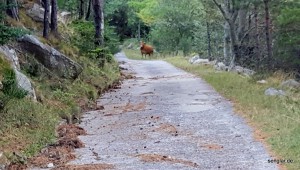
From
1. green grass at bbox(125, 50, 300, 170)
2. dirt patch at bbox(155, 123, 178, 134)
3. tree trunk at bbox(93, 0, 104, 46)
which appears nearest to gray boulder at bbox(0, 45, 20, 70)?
dirt patch at bbox(155, 123, 178, 134)

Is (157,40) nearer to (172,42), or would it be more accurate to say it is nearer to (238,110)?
(172,42)

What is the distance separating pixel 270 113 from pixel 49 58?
635 cm

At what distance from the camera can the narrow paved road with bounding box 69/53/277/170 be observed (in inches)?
300

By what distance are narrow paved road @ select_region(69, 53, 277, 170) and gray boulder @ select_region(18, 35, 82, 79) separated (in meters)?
1.36

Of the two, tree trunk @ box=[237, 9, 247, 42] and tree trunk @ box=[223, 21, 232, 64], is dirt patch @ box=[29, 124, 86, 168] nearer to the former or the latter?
tree trunk @ box=[237, 9, 247, 42]

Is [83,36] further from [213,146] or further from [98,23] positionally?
[213,146]

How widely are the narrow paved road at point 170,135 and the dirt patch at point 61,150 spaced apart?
198 millimetres

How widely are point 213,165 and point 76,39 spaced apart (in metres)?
14.0

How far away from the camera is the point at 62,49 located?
17.1 metres

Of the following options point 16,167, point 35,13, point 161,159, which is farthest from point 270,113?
point 35,13

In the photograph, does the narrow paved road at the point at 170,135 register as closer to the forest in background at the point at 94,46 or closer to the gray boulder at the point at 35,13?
the forest in background at the point at 94,46

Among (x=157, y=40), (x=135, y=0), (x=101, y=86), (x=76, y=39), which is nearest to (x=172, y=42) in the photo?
(x=157, y=40)

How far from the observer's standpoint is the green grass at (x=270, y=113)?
7.98 m

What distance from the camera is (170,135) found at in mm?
9766
